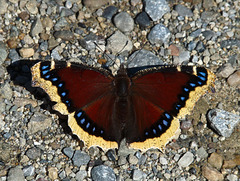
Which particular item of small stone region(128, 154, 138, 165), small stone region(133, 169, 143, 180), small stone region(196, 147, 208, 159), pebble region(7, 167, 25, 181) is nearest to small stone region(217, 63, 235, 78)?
small stone region(196, 147, 208, 159)

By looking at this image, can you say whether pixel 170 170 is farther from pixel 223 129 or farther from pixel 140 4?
pixel 140 4

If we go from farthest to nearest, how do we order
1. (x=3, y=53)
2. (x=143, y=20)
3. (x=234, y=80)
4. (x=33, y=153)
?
(x=143, y=20) < (x=234, y=80) < (x=3, y=53) < (x=33, y=153)

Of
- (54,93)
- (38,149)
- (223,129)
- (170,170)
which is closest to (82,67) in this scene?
(54,93)

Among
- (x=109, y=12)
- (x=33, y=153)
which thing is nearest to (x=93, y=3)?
(x=109, y=12)

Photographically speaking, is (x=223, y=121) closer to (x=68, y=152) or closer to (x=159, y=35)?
(x=159, y=35)

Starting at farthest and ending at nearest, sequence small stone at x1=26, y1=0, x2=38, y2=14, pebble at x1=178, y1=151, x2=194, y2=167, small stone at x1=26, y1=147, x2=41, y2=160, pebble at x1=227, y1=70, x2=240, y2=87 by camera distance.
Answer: small stone at x1=26, y1=0, x2=38, y2=14
pebble at x1=227, y1=70, x2=240, y2=87
pebble at x1=178, y1=151, x2=194, y2=167
small stone at x1=26, y1=147, x2=41, y2=160

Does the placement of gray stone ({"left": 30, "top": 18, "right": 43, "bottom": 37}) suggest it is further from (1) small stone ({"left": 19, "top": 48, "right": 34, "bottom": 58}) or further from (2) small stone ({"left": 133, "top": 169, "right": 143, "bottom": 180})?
(2) small stone ({"left": 133, "top": 169, "right": 143, "bottom": 180})

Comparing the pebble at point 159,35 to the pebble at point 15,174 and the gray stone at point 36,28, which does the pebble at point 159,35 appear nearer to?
the gray stone at point 36,28

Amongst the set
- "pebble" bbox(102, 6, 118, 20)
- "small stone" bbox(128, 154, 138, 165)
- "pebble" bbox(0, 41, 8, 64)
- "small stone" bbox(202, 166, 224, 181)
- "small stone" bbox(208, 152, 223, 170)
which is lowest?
"small stone" bbox(202, 166, 224, 181)
